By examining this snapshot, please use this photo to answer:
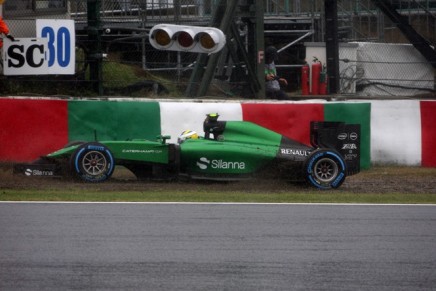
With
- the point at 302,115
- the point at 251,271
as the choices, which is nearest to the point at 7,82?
the point at 302,115

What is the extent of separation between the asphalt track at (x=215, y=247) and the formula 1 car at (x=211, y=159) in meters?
1.74

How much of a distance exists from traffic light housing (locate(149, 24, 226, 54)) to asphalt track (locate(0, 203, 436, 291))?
345cm

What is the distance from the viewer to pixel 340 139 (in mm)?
13047

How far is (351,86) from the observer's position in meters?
17.6

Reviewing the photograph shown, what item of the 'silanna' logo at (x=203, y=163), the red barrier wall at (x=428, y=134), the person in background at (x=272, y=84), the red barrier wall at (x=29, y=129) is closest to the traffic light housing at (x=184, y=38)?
the red barrier wall at (x=29, y=129)

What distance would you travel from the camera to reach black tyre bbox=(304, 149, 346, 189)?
1244 centimetres

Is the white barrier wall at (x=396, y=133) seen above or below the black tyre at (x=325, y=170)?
above

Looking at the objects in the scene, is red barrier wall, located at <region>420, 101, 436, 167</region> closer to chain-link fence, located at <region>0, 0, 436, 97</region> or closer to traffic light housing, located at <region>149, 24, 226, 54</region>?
chain-link fence, located at <region>0, 0, 436, 97</region>

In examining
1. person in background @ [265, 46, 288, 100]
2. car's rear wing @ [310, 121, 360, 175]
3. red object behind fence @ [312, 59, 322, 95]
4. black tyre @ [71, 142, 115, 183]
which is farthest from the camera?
red object behind fence @ [312, 59, 322, 95]

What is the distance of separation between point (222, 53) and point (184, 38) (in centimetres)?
413

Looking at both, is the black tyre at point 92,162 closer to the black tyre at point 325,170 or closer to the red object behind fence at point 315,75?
the black tyre at point 325,170

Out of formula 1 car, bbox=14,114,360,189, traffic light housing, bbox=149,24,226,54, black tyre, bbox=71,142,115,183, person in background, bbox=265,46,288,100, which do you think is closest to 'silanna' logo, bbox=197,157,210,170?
formula 1 car, bbox=14,114,360,189

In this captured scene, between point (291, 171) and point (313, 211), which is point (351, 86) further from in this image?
point (313, 211)

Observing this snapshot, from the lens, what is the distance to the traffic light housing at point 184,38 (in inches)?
527
